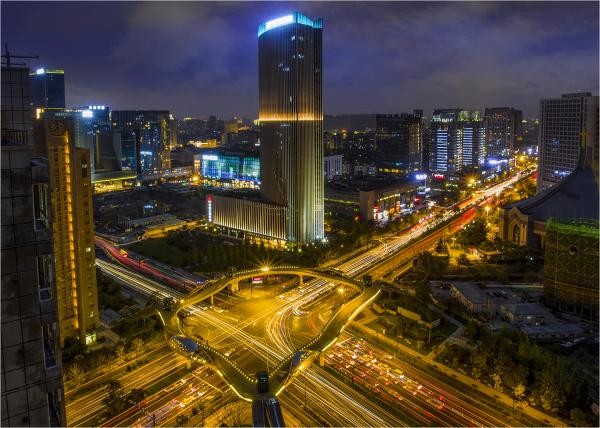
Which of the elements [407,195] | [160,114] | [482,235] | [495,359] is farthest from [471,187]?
[160,114]

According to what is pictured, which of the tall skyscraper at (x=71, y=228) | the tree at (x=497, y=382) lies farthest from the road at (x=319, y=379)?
the tall skyscraper at (x=71, y=228)

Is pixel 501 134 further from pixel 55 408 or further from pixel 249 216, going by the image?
pixel 55 408

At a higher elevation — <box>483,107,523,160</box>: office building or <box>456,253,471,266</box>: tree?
<box>483,107,523,160</box>: office building

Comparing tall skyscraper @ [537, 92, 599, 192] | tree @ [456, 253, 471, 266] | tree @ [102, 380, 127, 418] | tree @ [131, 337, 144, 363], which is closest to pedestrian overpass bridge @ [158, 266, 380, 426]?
tree @ [131, 337, 144, 363]

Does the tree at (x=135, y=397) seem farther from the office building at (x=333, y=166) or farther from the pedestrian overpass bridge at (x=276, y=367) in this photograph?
the office building at (x=333, y=166)

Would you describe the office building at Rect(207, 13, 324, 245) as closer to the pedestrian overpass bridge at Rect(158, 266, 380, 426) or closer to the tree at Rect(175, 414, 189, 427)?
the pedestrian overpass bridge at Rect(158, 266, 380, 426)

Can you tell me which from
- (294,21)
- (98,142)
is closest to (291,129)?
(294,21)

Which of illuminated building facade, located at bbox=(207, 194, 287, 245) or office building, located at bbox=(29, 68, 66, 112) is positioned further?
office building, located at bbox=(29, 68, 66, 112)

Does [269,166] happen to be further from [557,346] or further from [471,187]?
[471,187]
